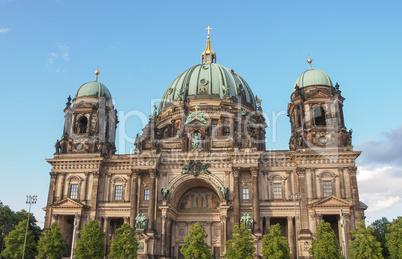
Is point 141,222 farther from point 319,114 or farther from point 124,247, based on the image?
point 319,114

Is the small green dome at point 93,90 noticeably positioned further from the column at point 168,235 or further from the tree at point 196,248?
the tree at point 196,248

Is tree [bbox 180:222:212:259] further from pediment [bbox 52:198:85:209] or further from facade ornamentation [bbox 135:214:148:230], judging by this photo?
pediment [bbox 52:198:85:209]

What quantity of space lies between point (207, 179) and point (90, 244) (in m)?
15.7

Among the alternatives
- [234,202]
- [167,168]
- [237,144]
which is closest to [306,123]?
[237,144]

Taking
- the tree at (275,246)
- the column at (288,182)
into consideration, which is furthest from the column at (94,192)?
the column at (288,182)

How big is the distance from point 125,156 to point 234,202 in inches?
602

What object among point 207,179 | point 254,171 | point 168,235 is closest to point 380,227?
point 254,171

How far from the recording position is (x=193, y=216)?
53.6 meters

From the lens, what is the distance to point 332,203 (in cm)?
4697

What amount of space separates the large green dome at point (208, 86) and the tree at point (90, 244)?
27.2 m

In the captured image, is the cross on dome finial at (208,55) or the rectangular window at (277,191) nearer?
the rectangular window at (277,191)

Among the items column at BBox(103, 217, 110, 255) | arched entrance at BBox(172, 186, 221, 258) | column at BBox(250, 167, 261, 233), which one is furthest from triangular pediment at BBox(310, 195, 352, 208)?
column at BBox(103, 217, 110, 255)

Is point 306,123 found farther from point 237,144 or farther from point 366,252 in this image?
point 366,252

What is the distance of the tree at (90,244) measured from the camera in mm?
42781
